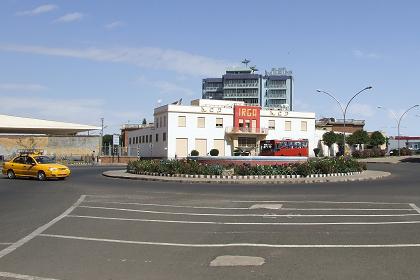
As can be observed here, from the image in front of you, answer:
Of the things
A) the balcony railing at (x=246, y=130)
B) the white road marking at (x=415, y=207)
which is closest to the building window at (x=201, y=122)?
the balcony railing at (x=246, y=130)

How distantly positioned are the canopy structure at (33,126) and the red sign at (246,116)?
25324 millimetres

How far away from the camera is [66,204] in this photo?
17.7 meters

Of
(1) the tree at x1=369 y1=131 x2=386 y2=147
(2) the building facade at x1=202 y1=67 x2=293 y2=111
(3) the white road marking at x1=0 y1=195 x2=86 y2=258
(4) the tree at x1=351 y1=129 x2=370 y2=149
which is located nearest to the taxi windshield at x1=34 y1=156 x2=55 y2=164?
(3) the white road marking at x1=0 y1=195 x2=86 y2=258

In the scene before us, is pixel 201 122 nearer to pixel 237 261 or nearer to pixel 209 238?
pixel 209 238

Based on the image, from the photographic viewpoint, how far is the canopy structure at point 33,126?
3516 inches

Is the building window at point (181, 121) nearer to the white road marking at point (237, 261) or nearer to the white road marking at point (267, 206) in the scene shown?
the white road marking at point (267, 206)

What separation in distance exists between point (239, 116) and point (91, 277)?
94175mm

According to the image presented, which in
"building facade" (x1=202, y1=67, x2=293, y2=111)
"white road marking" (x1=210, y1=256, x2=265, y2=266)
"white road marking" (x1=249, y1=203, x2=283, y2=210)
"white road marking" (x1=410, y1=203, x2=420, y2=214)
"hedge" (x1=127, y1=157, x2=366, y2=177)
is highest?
"building facade" (x1=202, y1=67, x2=293, y2=111)

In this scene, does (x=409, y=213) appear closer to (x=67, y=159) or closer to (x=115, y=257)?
(x=115, y=257)

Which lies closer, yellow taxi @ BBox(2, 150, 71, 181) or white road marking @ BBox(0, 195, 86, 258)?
white road marking @ BBox(0, 195, 86, 258)

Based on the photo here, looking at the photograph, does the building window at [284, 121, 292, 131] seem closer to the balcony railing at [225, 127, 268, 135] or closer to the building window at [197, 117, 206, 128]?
the balcony railing at [225, 127, 268, 135]

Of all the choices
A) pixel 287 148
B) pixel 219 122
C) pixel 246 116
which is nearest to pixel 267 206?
pixel 287 148

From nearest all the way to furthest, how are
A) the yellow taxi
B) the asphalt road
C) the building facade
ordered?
the asphalt road
the yellow taxi
the building facade

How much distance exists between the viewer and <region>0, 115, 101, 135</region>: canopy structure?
89.3 m
